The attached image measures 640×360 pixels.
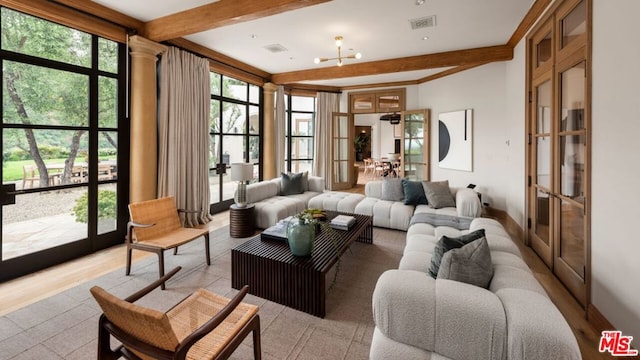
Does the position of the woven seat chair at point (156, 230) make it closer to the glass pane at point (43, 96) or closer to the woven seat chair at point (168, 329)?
the woven seat chair at point (168, 329)

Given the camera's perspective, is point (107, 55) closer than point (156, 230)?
No

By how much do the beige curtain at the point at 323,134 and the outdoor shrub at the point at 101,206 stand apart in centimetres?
512

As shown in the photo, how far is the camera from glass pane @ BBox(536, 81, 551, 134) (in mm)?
3457

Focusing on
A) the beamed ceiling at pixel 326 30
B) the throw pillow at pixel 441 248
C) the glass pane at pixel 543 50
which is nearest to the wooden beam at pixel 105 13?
the beamed ceiling at pixel 326 30

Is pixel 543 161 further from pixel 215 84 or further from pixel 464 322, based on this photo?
pixel 215 84

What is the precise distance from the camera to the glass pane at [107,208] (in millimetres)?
3885

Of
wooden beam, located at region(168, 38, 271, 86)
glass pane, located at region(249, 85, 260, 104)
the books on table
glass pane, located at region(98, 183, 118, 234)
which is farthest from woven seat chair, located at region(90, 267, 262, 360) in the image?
glass pane, located at region(249, 85, 260, 104)

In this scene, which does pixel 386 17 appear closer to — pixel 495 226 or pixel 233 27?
pixel 233 27

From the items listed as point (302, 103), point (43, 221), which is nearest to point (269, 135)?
point (302, 103)

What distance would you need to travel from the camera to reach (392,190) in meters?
5.18

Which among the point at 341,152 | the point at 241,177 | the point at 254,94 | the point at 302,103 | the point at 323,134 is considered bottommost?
the point at 241,177

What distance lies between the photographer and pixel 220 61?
5.63 meters

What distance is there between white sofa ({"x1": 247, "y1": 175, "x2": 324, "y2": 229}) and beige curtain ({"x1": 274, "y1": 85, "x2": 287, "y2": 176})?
6.04 ft

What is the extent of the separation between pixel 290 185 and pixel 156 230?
2738mm
